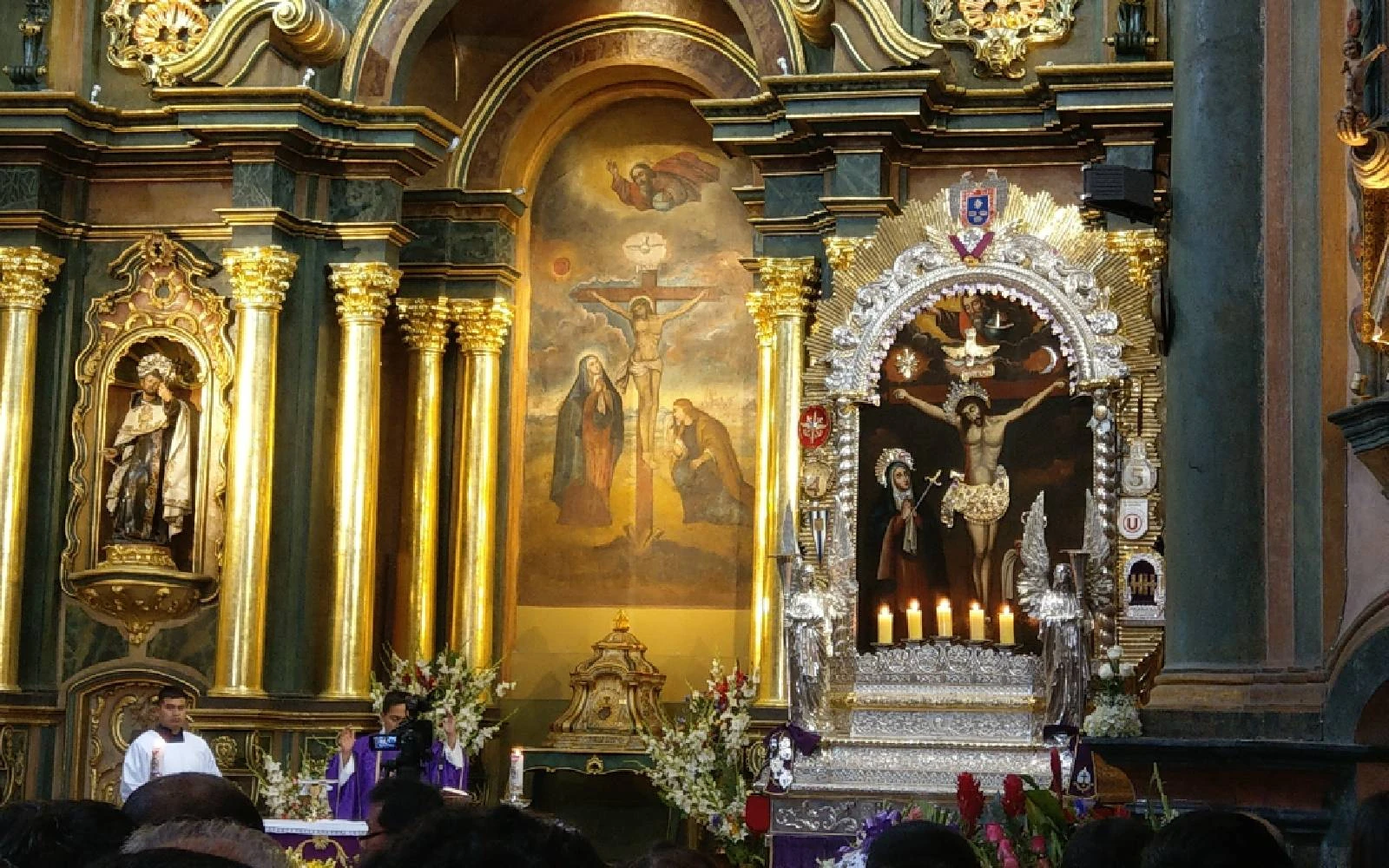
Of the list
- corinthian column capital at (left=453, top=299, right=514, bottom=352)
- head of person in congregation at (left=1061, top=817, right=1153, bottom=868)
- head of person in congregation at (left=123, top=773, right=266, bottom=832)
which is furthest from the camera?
corinthian column capital at (left=453, top=299, right=514, bottom=352)

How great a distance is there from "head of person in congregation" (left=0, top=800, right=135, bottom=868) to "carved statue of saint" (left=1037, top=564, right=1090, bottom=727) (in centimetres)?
1104

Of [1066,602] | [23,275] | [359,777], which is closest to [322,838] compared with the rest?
[359,777]

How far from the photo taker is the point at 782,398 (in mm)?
17812

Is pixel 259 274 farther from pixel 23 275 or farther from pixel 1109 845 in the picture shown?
pixel 1109 845

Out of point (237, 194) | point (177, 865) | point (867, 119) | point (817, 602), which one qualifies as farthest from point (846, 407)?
point (177, 865)

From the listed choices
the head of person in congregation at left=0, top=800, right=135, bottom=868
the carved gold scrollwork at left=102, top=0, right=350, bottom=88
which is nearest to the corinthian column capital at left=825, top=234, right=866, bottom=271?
the carved gold scrollwork at left=102, top=0, right=350, bottom=88

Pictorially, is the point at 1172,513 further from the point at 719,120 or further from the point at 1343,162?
the point at 719,120

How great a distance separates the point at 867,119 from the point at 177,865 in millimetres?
14631

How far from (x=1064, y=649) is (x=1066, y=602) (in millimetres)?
332

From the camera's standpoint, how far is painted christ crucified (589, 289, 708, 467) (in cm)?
2056

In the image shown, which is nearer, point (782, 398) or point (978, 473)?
point (978, 473)

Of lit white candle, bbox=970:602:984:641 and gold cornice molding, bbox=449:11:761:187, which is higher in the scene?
gold cornice molding, bbox=449:11:761:187

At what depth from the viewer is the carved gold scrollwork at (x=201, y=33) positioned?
18109mm

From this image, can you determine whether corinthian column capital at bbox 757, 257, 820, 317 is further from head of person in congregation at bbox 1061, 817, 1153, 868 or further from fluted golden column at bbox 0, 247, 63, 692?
head of person in congregation at bbox 1061, 817, 1153, 868
